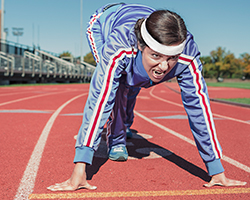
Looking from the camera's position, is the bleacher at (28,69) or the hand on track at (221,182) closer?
the hand on track at (221,182)

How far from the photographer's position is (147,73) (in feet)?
8.73

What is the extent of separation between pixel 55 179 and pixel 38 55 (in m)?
39.6

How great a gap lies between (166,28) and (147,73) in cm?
48

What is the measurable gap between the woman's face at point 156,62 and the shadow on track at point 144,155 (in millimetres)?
1233

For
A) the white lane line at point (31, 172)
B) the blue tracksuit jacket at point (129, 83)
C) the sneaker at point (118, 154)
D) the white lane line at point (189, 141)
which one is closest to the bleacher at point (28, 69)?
the white lane line at point (189, 141)

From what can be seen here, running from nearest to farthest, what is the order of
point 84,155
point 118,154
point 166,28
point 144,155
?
point 166,28 → point 84,155 → point 118,154 → point 144,155

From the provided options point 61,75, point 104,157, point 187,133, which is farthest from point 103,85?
point 61,75

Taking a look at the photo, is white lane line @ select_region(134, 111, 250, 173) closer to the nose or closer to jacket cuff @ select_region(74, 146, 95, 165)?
the nose

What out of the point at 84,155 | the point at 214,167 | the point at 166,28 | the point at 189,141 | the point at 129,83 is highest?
the point at 166,28

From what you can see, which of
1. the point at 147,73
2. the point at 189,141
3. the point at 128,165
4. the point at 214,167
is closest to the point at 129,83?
Answer: the point at 147,73

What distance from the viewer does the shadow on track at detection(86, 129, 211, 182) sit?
320 cm

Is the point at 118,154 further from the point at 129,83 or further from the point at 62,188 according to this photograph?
the point at 62,188

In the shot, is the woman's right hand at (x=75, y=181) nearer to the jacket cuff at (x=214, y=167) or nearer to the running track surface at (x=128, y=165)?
the running track surface at (x=128, y=165)

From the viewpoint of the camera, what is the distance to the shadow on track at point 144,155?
3.20 m
